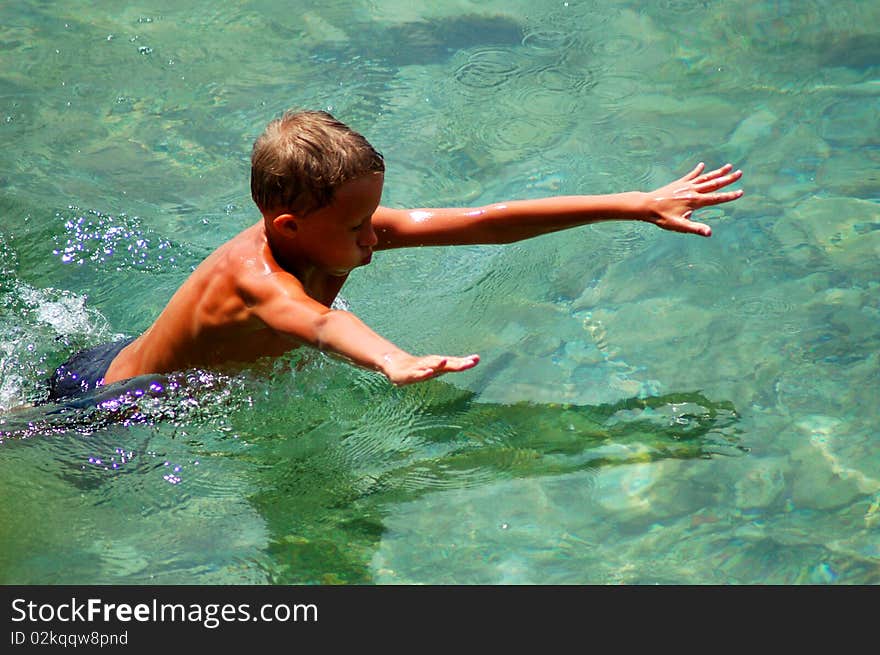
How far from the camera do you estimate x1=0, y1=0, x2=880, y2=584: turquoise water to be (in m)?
3.32

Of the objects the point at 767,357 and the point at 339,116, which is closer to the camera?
the point at 767,357

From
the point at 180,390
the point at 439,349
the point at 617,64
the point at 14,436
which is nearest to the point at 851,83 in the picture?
the point at 617,64

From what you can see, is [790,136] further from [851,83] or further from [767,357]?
[767,357]

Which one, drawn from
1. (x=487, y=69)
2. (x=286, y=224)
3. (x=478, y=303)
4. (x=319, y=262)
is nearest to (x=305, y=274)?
(x=319, y=262)

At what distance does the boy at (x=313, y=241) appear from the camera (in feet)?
10.2

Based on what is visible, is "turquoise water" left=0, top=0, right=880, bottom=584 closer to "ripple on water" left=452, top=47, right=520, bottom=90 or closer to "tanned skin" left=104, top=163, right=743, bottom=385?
"ripple on water" left=452, top=47, right=520, bottom=90

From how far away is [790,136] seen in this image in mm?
5312

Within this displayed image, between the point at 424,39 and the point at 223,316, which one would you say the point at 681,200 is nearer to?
the point at 223,316

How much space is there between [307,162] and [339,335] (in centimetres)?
55

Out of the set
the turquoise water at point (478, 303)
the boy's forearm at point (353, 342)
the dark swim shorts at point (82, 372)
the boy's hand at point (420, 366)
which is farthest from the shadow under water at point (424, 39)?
the boy's hand at point (420, 366)

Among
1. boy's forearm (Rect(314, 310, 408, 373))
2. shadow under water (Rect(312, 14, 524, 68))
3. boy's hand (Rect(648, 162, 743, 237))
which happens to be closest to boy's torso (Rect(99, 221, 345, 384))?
boy's forearm (Rect(314, 310, 408, 373))

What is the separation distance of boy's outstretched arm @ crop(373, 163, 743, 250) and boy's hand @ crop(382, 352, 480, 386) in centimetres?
114
